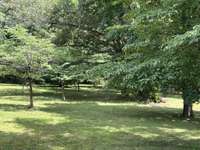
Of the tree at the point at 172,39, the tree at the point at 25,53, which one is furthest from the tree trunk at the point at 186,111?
the tree at the point at 172,39

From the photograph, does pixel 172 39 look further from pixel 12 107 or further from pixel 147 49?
pixel 12 107

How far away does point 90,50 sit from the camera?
1407 inches

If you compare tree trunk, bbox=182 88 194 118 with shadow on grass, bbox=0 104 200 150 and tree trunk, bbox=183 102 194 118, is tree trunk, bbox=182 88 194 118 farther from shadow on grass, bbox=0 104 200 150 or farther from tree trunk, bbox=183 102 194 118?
shadow on grass, bbox=0 104 200 150

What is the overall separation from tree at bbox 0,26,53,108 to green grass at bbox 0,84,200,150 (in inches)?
83.6

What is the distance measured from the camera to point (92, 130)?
1700 cm

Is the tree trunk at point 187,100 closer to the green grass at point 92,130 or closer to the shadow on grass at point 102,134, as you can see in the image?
the green grass at point 92,130

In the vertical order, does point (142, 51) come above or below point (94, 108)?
above

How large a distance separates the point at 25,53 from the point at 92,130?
7319 millimetres

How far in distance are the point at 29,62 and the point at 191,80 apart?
13.3 m

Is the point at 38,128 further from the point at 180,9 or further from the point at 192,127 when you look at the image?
the point at 180,9

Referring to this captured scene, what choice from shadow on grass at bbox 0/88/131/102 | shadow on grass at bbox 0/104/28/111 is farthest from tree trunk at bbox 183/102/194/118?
shadow on grass at bbox 0/88/131/102

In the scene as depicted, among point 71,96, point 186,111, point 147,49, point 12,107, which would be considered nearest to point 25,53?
point 12,107

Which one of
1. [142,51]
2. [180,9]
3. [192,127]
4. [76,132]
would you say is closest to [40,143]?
[76,132]

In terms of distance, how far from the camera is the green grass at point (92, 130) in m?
14.3
